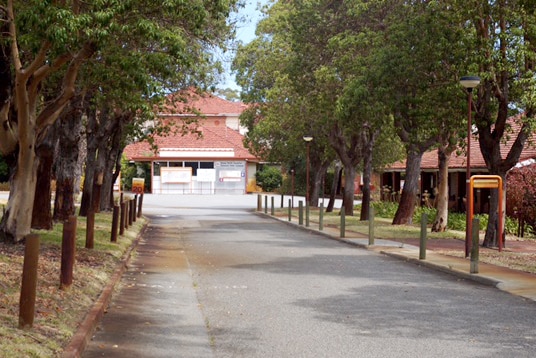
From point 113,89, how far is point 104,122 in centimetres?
1491

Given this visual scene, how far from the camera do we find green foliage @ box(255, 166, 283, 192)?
259 feet

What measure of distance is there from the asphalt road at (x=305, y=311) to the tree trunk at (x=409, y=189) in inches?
524

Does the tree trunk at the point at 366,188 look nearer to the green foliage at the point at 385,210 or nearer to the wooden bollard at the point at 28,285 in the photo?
A: the green foliage at the point at 385,210

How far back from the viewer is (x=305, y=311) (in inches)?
426

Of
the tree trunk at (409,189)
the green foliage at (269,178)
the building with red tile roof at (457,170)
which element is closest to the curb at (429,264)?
the tree trunk at (409,189)

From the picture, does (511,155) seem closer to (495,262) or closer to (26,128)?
(495,262)

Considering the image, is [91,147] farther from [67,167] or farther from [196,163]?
[196,163]

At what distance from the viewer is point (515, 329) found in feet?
31.6

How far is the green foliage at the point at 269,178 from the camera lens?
78.9 m

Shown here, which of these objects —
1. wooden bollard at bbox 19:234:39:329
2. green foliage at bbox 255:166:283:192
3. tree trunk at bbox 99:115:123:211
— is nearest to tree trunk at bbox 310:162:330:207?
tree trunk at bbox 99:115:123:211

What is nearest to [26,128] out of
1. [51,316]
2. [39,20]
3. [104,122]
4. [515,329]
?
[39,20]

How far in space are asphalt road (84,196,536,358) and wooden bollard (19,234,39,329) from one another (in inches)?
32.0

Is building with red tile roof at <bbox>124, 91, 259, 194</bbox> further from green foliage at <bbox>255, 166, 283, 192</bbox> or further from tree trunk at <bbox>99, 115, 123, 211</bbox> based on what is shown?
tree trunk at <bbox>99, 115, 123, 211</bbox>

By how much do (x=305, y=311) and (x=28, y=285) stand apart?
3955 mm
